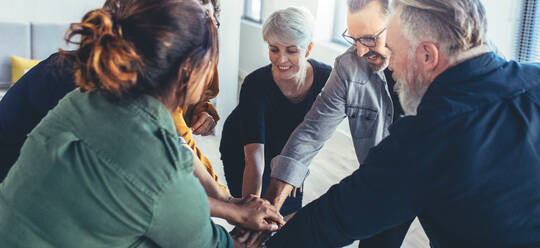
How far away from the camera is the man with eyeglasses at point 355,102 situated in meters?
1.80

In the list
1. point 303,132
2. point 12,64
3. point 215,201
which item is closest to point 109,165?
point 215,201

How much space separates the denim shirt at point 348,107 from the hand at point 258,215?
0.78 feet

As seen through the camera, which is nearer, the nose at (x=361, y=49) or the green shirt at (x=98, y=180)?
the green shirt at (x=98, y=180)

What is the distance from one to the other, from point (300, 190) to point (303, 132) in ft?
0.95

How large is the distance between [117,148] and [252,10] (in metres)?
6.30

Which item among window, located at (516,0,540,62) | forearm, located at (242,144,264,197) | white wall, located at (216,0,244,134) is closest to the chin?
forearm, located at (242,144,264,197)

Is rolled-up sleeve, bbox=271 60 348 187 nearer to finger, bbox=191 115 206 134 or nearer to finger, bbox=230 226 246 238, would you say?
finger, bbox=230 226 246 238

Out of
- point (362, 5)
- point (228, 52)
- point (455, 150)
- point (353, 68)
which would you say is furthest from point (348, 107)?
point (228, 52)

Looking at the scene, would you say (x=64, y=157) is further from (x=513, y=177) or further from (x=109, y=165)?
(x=513, y=177)

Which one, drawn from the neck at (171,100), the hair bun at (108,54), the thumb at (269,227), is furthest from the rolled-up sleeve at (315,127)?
the hair bun at (108,54)

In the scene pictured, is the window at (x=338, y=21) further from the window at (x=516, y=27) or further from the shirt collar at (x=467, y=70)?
the shirt collar at (x=467, y=70)

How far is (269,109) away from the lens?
6.77ft

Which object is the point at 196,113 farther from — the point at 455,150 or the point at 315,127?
the point at 455,150

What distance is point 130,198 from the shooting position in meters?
0.87
